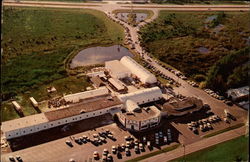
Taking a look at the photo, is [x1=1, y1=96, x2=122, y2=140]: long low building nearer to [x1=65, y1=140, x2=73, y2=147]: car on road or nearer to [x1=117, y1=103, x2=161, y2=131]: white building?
[x1=117, y1=103, x2=161, y2=131]: white building

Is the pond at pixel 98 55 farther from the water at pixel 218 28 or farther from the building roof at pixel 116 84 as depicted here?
the water at pixel 218 28

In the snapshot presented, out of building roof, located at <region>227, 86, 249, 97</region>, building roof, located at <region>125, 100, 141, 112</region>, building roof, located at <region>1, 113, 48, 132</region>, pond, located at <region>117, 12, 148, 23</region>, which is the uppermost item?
pond, located at <region>117, 12, 148, 23</region>

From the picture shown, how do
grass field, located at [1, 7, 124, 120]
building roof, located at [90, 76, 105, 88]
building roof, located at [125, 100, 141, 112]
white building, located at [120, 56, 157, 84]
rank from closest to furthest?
1. building roof, located at [125, 100, 141, 112]
2. grass field, located at [1, 7, 124, 120]
3. building roof, located at [90, 76, 105, 88]
4. white building, located at [120, 56, 157, 84]

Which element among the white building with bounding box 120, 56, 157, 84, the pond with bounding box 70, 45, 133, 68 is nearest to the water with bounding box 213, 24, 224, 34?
the pond with bounding box 70, 45, 133, 68

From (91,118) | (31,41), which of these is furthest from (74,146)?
(31,41)

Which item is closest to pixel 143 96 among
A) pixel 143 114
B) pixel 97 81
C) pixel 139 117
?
pixel 143 114

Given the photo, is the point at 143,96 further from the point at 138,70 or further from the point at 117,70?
the point at 117,70

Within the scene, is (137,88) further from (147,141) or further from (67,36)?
(67,36)

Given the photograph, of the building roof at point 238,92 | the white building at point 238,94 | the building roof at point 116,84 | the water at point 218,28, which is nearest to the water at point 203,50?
the water at point 218,28
